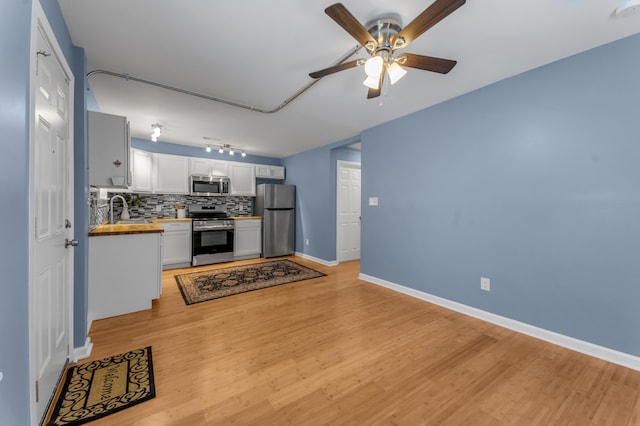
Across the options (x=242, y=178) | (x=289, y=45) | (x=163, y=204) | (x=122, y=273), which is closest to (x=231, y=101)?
(x=289, y=45)

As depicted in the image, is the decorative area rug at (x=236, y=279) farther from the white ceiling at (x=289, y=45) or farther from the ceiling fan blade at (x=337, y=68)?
the ceiling fan blade at (x=337, y=68)

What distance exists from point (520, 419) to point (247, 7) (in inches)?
121

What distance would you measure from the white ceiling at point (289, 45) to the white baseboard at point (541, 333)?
247 centimetres

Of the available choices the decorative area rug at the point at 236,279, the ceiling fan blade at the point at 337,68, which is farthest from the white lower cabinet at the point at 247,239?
the ceiling fan blade at the point at 337,68

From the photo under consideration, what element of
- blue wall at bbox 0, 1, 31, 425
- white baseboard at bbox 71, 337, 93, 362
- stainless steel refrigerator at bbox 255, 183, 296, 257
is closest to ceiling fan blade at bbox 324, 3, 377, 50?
blue wall at bbox 0, 1, 31, 425

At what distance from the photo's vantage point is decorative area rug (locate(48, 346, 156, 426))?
57.0 inches

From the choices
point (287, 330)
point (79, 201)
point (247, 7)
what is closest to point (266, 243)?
point (287, 330)

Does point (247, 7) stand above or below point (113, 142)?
above

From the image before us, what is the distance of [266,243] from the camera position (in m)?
5.63

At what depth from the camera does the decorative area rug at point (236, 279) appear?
11.2ft

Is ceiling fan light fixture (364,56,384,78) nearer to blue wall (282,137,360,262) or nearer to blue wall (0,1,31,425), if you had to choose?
blue wall (0,1,31,425)

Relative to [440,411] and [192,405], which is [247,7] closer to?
[192,405]

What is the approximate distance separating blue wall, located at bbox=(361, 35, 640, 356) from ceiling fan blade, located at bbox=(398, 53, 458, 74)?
1.23 metres

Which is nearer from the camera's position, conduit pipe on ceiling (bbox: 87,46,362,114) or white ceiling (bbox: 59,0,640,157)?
white ceiling (bbox: 59,0,640,157)
